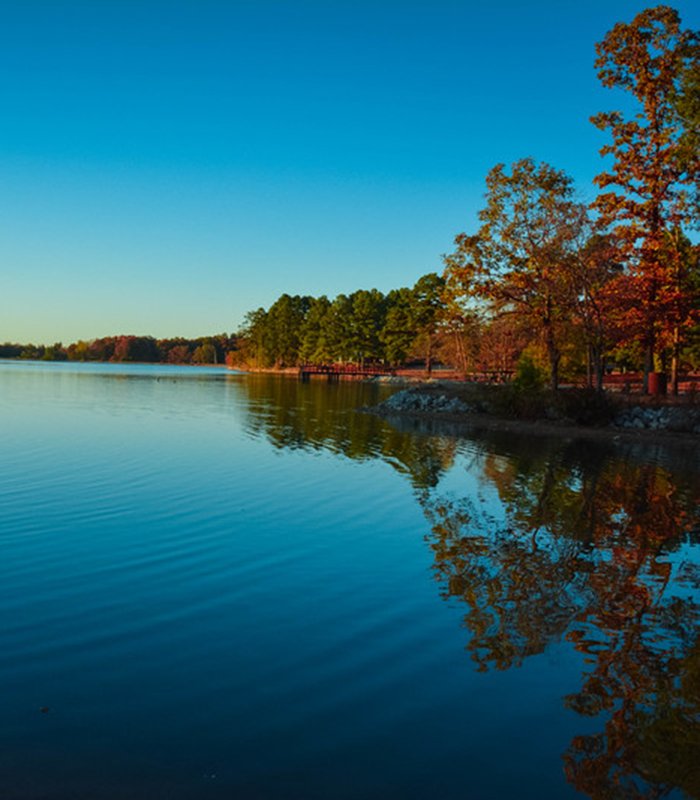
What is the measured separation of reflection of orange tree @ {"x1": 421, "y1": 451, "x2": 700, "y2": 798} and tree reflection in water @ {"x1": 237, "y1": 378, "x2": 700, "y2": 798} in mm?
15

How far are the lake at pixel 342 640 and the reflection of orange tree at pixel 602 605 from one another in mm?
30

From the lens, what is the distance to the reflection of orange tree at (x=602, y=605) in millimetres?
4457

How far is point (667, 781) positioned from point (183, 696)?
11.3 feet

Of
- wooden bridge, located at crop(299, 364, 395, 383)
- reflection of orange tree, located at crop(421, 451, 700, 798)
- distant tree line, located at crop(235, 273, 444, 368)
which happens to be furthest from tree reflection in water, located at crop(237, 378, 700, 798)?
wooden bridge, located at crop(299, 364, 395, 383)

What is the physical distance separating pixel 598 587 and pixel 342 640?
11.5 feet

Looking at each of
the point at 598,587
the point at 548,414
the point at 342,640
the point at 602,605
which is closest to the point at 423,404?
the point at 548,414

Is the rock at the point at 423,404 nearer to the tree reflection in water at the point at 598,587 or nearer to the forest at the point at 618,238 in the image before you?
the forest at the point at 618,238

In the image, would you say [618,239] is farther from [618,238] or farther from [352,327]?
[352,327]

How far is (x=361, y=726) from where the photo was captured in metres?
4.66

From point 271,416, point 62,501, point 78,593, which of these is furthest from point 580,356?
point 78,593

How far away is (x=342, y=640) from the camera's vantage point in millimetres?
6230

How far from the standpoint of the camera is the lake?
165 inches

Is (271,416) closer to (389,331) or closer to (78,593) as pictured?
(78,593)

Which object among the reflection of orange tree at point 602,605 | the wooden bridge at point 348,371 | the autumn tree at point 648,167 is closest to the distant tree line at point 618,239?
the autumn tree at point 648,167
